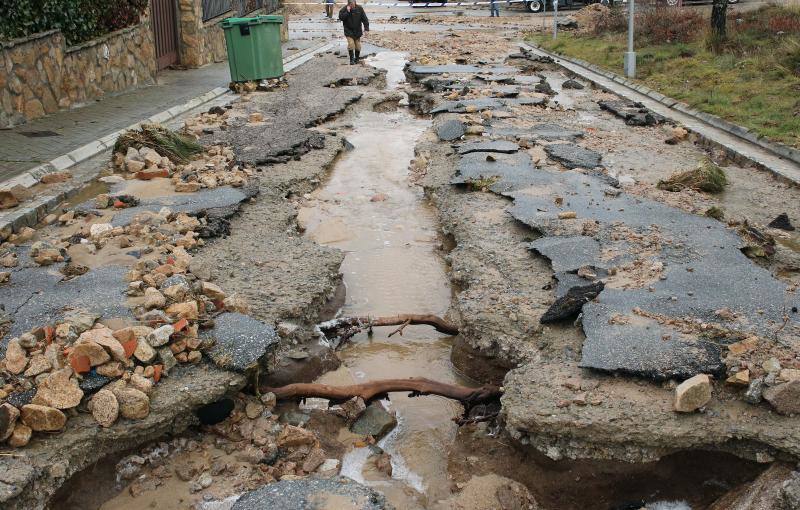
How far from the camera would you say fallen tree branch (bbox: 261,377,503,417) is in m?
3.88

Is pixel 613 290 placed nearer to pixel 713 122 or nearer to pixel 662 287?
pixel 662 287

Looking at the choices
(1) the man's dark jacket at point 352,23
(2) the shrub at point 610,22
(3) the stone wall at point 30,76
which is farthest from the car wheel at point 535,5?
(3) the stone wall at point 30,76

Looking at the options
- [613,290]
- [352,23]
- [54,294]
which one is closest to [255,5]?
[352,23]

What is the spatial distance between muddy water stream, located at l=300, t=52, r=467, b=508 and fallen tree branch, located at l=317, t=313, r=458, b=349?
0.07 m

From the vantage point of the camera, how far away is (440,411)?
3.96m

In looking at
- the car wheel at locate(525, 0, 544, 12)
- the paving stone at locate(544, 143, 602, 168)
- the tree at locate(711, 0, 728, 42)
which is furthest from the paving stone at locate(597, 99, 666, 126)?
the car wheel at locate(525, 0, 544, 12)

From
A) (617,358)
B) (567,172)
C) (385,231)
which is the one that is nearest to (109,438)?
(617,358)

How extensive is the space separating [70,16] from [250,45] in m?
3.16

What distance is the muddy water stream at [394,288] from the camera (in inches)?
140

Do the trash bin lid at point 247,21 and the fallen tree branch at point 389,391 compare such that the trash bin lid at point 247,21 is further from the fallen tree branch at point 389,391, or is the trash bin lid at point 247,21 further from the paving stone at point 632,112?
the fallen tree branch at point 389,391

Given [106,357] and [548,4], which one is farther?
[548,4]

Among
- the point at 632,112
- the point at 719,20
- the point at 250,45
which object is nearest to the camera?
the point at 632,112

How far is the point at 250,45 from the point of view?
1290cm

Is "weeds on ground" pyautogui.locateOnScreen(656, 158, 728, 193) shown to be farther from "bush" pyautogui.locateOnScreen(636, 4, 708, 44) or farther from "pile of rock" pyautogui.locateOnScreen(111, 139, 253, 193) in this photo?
"bush" pyautogui.locateOnScreen(636, 4, 708, 44)
